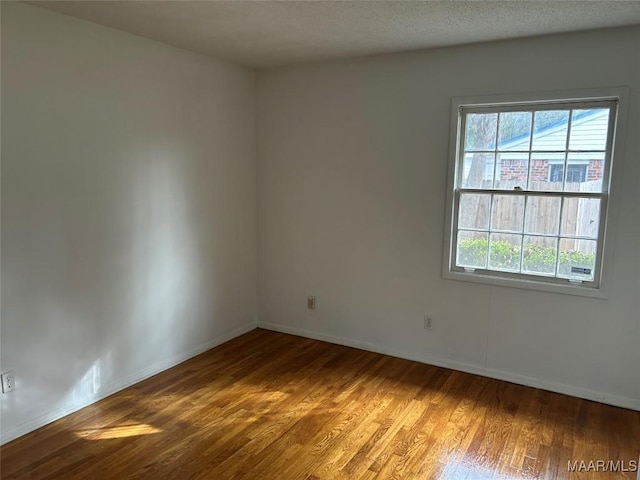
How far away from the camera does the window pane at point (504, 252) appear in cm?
335

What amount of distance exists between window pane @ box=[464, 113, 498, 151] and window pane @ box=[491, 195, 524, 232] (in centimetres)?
39

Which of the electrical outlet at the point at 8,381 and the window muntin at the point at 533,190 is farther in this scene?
the window muntin at the point at 533,190

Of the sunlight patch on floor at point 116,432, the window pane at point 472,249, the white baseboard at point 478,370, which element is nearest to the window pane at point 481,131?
the window pane at point 472,249

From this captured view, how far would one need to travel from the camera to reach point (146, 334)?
3410mm

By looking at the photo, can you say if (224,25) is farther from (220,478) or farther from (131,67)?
(220,478)

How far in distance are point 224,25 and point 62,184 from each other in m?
1.37

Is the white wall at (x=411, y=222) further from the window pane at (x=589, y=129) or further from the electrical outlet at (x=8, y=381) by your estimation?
the electrical outlet at (x=8, y=381)

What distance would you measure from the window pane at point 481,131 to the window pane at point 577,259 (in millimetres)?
855

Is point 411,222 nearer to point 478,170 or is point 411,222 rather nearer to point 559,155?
point 478,170

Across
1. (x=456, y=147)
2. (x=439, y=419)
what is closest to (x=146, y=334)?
(x=439, y=419)

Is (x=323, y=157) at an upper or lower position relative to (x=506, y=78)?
lower

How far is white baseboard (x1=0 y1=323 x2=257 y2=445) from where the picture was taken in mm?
2641

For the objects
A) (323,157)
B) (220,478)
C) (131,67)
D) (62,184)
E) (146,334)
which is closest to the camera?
(220,478)

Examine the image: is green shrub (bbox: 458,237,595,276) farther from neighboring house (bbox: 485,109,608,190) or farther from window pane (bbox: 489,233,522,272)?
neighboring house (bbox: 485,109,608,190)
